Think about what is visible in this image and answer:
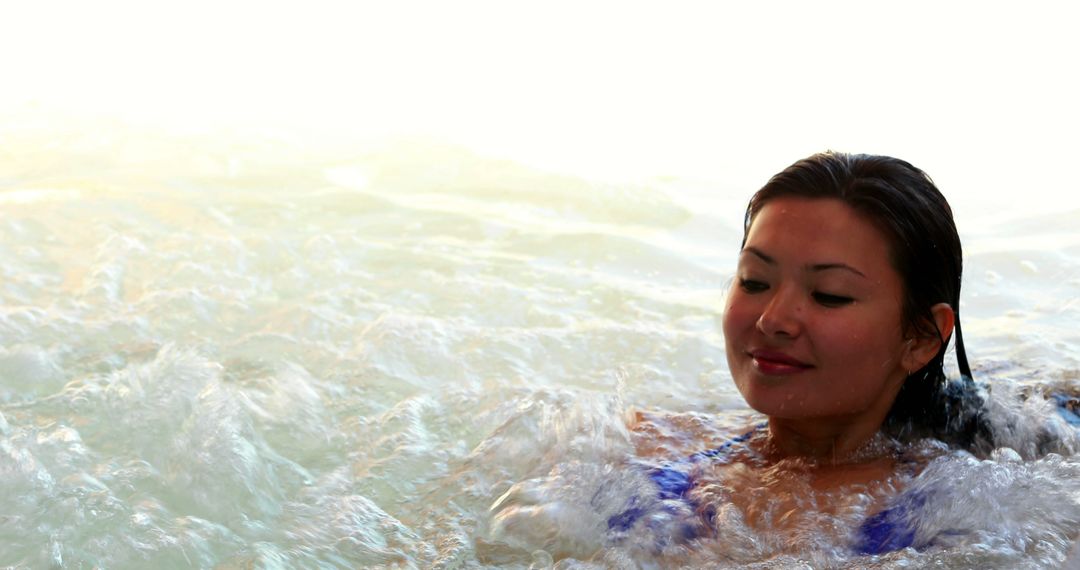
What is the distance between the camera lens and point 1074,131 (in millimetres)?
8086

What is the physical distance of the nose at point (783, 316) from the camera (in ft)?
7.27

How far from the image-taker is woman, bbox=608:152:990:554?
222cm

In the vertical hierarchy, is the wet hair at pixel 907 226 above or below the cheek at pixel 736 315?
above

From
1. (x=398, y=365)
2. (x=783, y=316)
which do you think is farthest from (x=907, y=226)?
(x=398, y=365)

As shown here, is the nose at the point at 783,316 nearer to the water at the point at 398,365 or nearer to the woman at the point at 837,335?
the woman at the point at 837,335

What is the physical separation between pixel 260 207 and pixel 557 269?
1.36 meters

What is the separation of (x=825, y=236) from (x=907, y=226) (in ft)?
0.53

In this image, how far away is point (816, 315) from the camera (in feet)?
7.29

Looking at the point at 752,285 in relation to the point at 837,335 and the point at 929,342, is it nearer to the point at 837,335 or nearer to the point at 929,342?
the point at 837,335

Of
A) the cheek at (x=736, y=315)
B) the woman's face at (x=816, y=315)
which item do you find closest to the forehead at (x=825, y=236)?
the woman's face at (x=816, y=315)

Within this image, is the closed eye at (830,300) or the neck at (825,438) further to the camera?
the neck at (825,438)

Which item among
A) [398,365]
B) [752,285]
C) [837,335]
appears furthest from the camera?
[398,365]

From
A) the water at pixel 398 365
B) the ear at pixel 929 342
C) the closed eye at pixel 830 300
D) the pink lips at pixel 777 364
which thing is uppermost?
the closed eye at pixel 830 300

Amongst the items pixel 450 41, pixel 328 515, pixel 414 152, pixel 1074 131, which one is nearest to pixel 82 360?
pixel 328 515
